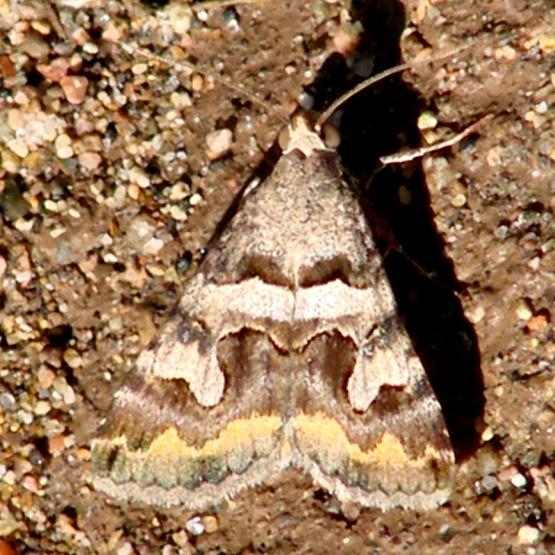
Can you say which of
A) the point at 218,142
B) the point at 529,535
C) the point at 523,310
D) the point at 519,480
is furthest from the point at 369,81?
the point at 529,535

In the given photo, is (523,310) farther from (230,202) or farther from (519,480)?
(230,202)

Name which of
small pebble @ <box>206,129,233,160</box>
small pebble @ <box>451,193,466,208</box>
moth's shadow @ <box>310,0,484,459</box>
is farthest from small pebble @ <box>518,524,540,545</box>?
small pebble @ <box>206,129,233,160</box>

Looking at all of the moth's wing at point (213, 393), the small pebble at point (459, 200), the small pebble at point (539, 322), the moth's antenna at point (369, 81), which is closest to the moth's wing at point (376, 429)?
the moth's wing at point (213, 393)

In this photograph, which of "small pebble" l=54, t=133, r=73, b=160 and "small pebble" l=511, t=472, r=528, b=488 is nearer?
"small pebble" l=511, t=472, r=528, b=488

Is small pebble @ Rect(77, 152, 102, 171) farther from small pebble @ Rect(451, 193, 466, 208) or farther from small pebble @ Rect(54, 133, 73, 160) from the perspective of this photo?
small pebble @ Rect(451, 193, 466, 208)

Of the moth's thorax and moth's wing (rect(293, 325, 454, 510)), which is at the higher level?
the moth's thorax

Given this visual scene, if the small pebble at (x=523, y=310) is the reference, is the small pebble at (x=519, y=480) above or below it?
Answer: below

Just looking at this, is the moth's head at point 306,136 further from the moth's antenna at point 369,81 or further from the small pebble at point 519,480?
the small pebble at point 519,480

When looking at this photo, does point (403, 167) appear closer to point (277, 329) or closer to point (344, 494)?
point (277, 329)
